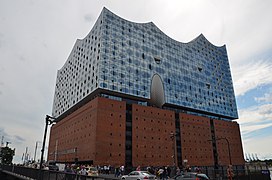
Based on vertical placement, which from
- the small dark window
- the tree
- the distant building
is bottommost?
the tree

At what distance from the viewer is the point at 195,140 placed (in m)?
69.4

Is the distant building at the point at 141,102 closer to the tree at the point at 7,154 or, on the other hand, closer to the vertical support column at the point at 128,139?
the vertical support column at the point at 128,139

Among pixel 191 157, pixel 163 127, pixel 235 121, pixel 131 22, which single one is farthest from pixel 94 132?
pixel 235 121

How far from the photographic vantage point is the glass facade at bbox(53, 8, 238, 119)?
59.8 metres

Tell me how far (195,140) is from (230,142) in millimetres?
17149

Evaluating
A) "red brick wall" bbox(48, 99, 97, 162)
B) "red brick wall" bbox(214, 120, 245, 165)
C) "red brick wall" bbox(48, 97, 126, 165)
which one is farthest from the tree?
"red brick wall" bbox(214, 120, 245, 165)

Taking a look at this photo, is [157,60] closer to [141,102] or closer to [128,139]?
[141,102]

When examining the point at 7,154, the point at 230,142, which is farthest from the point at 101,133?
the point at 7,154

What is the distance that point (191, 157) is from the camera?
216ft

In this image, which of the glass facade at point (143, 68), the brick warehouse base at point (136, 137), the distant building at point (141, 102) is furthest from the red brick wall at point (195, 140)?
the glass facade at point (143, 68)

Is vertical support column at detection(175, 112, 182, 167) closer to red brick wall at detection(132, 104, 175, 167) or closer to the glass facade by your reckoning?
red brick wall at detection(132, 104, 175, 167)

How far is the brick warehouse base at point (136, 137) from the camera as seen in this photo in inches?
2034

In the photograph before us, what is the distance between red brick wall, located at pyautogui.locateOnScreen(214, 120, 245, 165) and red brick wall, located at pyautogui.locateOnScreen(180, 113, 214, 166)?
15.3ft

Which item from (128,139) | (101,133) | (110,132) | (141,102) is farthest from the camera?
(141,102)
